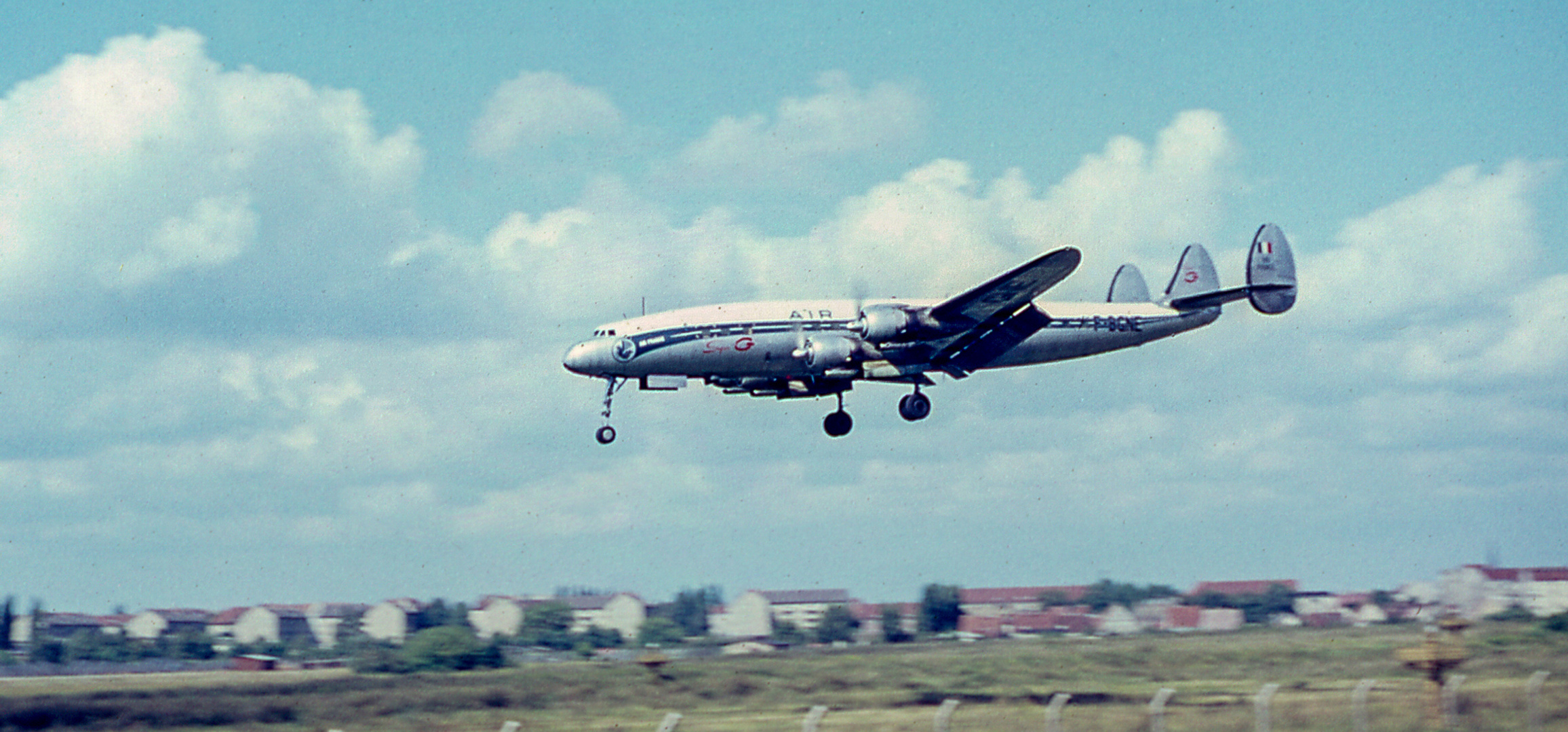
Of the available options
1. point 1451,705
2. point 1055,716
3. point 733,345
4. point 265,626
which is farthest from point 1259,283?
point 265,626

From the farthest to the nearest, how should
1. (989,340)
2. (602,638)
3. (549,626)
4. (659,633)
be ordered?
1. (989,340)
2. (549,626)
3. (659,633)
4. (602,638)

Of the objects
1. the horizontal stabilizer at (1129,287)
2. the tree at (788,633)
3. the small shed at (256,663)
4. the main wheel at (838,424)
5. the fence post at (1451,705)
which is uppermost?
the horizontal stabilizer at (1129,287)

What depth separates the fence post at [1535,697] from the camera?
82.1ft

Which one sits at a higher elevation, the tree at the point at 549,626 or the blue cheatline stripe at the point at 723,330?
the blue cheatline stripe at the point at 723,330

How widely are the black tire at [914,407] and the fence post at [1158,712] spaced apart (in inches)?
771

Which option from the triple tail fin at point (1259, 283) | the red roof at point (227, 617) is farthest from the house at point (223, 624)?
the triple tail fin at point (1259, 283)

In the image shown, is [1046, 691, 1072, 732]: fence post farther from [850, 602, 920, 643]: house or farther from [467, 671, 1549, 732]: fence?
[850, 602, 920, 643]: house

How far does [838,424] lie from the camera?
4606 centimetres

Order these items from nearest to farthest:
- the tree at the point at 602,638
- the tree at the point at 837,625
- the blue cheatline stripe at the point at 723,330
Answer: the tree at the point at 602,638 → the tree at the point at 837,625 → the blue cheatline stripe at the point at 723,330

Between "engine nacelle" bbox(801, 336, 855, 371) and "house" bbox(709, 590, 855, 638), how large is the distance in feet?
25.2

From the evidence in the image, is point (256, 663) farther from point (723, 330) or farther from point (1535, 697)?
point (1535, 697)

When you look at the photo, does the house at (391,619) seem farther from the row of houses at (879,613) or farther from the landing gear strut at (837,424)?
the landing gear strut at (837,424)

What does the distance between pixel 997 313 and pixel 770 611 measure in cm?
1177

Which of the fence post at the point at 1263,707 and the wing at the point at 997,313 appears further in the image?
the wing at the point at 997,313
